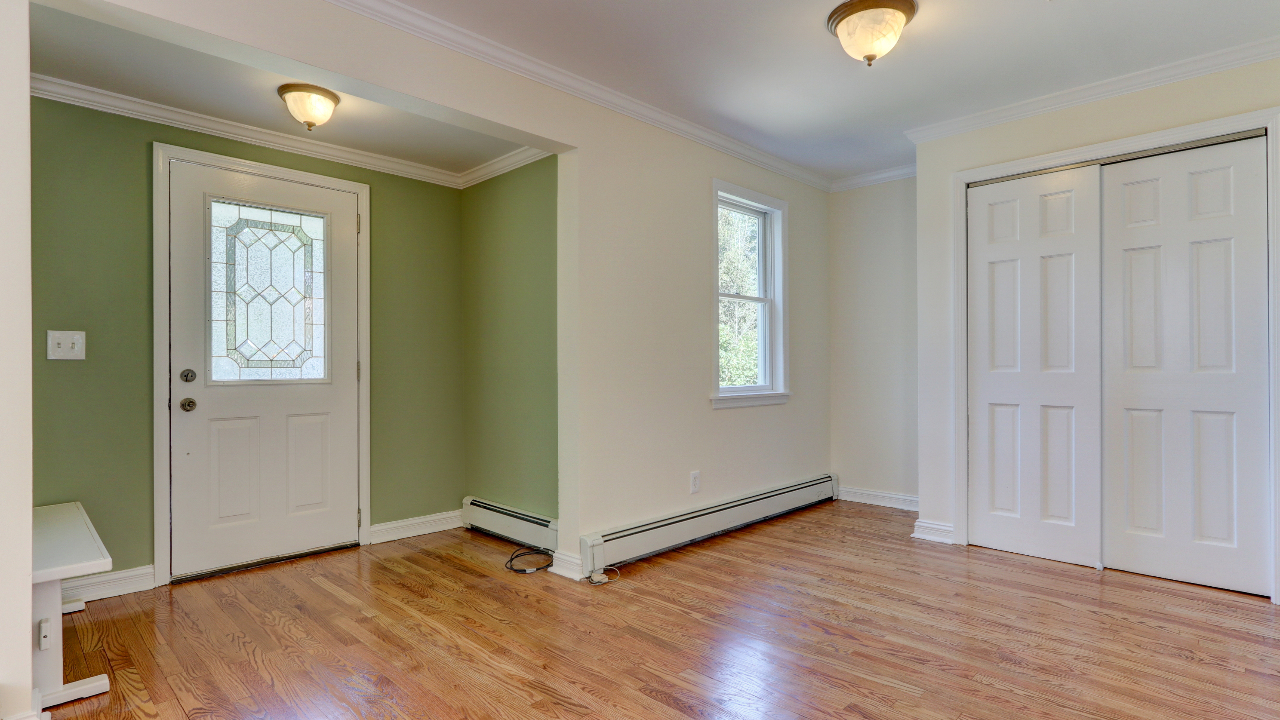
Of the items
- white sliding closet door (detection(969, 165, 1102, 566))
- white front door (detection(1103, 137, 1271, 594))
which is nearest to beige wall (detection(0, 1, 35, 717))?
white sliding closet door (detection(969, 165, 1102, 566))

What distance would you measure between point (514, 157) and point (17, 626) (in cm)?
300

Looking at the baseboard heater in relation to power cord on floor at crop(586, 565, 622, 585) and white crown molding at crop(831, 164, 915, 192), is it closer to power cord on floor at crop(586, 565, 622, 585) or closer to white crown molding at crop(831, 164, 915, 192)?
power cord on floor at crop(586, 565, 622, 585)

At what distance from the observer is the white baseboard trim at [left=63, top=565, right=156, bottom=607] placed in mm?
2869

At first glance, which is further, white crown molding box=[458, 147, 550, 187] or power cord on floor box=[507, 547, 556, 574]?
white crown molding box=[458, 147, 550, 187]

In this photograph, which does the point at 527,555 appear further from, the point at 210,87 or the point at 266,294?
the point at 210,87

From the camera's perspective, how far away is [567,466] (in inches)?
130

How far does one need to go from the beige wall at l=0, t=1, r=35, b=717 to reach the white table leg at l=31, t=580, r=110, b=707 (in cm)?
Answer: 24

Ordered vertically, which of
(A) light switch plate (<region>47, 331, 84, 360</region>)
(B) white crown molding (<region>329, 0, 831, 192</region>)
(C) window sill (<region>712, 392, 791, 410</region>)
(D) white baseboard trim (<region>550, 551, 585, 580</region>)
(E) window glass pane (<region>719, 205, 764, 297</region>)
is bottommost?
(D) white baseboard trim (<region>550, 551, 585, 580</region>)

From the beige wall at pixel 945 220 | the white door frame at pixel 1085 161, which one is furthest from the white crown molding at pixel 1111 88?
the white door frame at pixel 1085 161

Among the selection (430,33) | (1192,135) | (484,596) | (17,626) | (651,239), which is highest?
(430,33)

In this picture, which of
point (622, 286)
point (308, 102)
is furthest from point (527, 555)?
point (308, 102)

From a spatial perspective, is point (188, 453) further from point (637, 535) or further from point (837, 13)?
point (837, 13)

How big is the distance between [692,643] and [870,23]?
8.17ft

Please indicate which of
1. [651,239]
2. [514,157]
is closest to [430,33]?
[514,157]
